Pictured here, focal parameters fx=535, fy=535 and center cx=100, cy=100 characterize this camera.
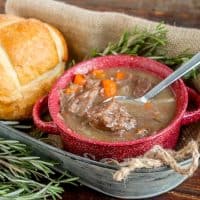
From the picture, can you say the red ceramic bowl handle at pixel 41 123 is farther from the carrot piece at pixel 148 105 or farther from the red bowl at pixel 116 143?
the carrot piece at pixel 148 105

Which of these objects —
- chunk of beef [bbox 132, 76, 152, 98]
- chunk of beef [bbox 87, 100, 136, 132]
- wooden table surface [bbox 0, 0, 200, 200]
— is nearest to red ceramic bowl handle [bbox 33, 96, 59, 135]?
chunk of beef [bbox 87, 100, 136, 132]

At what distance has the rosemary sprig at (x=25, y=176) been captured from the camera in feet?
3.88

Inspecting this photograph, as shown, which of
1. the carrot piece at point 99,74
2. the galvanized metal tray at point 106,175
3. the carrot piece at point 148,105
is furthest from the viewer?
the carrot piece at point 99,74

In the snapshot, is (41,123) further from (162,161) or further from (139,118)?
(162,161)

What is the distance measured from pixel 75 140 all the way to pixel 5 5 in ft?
2.24

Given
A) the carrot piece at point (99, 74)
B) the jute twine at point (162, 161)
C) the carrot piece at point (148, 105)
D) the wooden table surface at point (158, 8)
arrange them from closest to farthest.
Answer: the jute twine at point (162, 161)
the carrot piece at point (148, 105)
the carrot piece at point (99, 74)
the wooden table surface at point (158, 8)

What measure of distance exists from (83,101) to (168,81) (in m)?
0.21

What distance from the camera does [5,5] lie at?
1.68 m

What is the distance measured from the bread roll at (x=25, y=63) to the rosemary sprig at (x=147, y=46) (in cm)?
13

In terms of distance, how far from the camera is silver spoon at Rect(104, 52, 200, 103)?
1.25 m

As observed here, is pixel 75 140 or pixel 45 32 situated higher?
pixel 45 32

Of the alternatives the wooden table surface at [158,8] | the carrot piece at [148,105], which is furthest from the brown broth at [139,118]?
the wooden table surface at [158,8]

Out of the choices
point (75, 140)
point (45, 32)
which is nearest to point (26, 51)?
point (45, 32)

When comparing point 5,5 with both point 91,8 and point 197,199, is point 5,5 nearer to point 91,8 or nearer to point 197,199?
point 91,8
